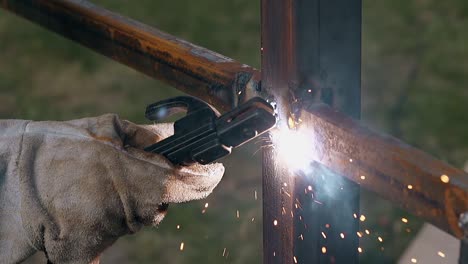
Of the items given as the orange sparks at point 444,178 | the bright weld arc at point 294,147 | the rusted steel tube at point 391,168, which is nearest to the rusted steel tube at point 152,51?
the bright weld arc at point 294,147

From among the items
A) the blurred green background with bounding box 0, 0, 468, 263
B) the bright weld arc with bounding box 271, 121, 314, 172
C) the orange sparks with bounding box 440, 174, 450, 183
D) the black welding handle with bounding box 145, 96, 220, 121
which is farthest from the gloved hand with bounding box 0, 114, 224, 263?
the blurred green background with bounding box 0, 0, 468, 263

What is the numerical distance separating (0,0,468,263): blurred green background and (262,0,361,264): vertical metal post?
2792mm

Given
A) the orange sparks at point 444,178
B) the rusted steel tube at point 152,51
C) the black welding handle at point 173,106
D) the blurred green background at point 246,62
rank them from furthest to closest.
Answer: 1. the blurred green background at point 246,62
2. the rusted steel tube at point 152,51
3. the black welding handle at point 173,106
4. the orange sparks at point 444,178

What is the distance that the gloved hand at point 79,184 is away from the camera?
197cm

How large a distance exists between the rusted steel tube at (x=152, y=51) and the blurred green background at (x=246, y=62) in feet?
7.37

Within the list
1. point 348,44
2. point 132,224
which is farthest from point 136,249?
point 348,44

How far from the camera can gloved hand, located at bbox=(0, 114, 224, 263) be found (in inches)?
77.4

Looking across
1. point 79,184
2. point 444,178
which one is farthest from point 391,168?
point 79,184

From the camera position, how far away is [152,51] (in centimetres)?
242

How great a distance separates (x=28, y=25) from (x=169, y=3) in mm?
1074

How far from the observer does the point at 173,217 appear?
5062 mm

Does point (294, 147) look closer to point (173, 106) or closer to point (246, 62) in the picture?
point (173, 106)

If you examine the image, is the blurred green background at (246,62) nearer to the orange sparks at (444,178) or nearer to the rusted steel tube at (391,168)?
the rusted steel tube at (391,168)

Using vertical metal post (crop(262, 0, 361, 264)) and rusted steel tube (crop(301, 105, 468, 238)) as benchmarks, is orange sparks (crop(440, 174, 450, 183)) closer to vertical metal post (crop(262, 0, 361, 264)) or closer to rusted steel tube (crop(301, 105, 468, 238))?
rusted steel tube (crop(301, 105, 468, 238))
